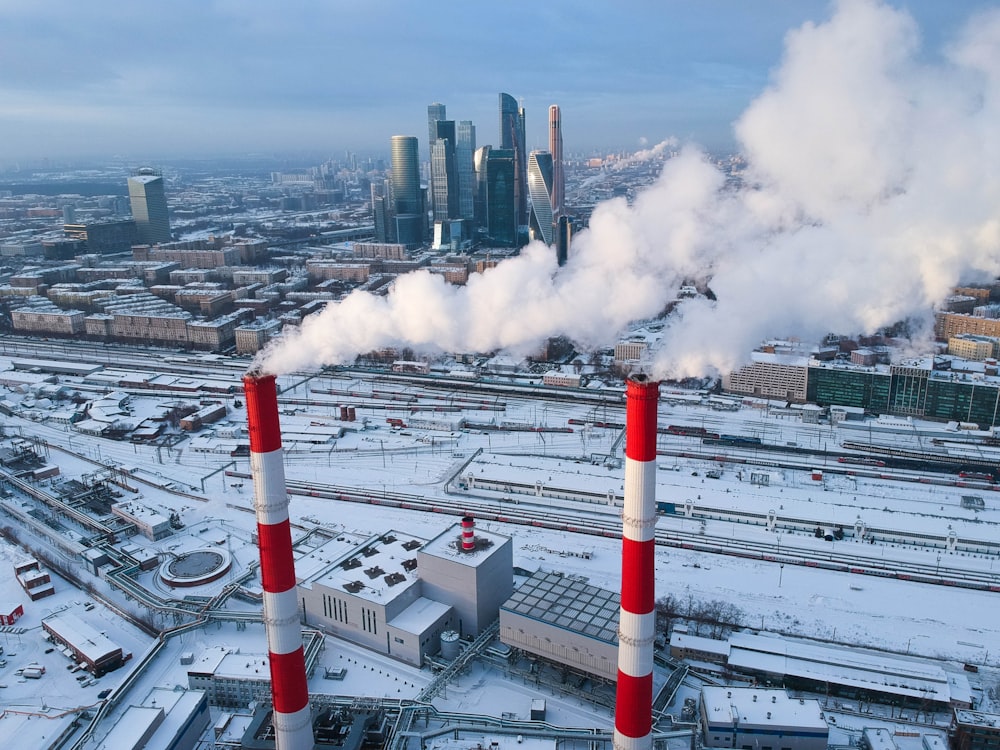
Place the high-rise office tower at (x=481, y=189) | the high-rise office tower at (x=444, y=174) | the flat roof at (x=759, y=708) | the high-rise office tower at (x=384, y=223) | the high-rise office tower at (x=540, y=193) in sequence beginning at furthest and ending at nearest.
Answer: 1. the high-rise office tower at (x=444, y=174)
2. the high-rise office tower at (x=481, y=189)
3. the high-rise office tower at (x=384, y=223)
4. the high-rise office tower at (x=540, y=193)
5. the flat roof at (x=759, y=708)

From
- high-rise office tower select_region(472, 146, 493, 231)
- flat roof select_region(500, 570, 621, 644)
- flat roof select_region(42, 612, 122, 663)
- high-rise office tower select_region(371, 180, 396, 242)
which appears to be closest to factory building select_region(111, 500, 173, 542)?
flat roof select_region(42, 612, 122, 663)

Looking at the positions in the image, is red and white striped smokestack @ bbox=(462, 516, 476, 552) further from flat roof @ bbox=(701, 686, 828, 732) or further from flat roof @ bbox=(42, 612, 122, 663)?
flat roof @ bbox=(42, 612, 122, 663)

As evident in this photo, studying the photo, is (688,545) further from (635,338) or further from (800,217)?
(800,217)

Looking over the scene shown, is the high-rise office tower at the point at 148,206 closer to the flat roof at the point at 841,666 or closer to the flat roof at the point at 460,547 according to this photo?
the flat roof at the point at 460,547

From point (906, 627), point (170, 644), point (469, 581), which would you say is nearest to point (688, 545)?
point (906, 627)

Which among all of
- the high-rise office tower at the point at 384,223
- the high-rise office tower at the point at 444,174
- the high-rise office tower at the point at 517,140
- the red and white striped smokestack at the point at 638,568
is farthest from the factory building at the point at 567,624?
the high-rise office tower at the point at 444,174
